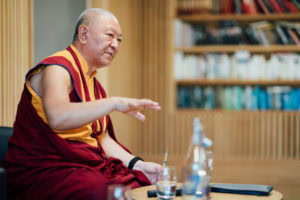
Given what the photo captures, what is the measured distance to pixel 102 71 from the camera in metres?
3.44

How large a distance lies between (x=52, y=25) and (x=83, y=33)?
1.30 meters

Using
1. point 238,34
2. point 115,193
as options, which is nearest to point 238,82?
point 238,34

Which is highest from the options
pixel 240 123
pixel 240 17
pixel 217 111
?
pixel 240 17

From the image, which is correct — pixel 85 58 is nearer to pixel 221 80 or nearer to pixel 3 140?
pixel 3 140

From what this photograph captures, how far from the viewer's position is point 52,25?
9.68 feet

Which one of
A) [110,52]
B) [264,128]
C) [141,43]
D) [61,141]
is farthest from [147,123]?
[61,141]

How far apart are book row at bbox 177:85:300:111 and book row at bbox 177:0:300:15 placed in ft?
2.65

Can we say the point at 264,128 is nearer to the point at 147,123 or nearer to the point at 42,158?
the point at 147,123

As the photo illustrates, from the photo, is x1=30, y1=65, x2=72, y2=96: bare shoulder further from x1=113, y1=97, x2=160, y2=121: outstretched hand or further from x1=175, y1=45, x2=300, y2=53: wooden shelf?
x1=175, y1=45, x2=300, y2=53: wooden shelf

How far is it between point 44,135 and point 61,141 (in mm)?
69

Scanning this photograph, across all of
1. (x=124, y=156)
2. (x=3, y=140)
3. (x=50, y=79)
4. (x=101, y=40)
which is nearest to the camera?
(x=50, y=79)

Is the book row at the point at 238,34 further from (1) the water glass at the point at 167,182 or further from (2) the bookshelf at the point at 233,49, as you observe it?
(1) the water glass at the point at 167,182

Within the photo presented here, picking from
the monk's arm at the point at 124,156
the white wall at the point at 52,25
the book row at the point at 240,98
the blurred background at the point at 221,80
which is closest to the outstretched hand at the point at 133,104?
the monk's arm at the point at 124,156

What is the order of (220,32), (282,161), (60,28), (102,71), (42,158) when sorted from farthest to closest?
(220,32) → (282,161) → (102,71) → (60,28) → (42,158)
